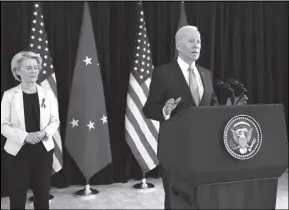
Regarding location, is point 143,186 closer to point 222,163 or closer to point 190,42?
point 190,42

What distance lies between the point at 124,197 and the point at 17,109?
1.78 metres

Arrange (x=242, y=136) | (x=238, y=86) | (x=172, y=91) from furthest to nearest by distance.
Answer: (x=172, y=91), (x=238, y=86), (x=242, y=136)

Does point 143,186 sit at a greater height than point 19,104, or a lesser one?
lesser

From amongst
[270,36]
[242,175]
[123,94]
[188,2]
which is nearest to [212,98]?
[242,175]

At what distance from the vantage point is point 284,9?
487 cm

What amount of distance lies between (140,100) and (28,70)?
65.7 inches

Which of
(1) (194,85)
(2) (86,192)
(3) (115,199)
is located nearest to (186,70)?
(1) (194,85)

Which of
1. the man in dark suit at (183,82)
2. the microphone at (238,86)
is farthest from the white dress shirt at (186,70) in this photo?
the microphone at (238,86)

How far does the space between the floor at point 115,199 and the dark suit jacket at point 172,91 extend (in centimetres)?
201

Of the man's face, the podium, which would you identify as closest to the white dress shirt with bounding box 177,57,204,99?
the man's face

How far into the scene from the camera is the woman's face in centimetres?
253

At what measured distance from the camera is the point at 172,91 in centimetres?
169

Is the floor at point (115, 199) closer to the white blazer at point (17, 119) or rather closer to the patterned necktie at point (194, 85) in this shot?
the white blazer at point (17, 119)

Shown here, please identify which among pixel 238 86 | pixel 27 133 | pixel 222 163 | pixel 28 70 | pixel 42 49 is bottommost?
pixel 27 133
